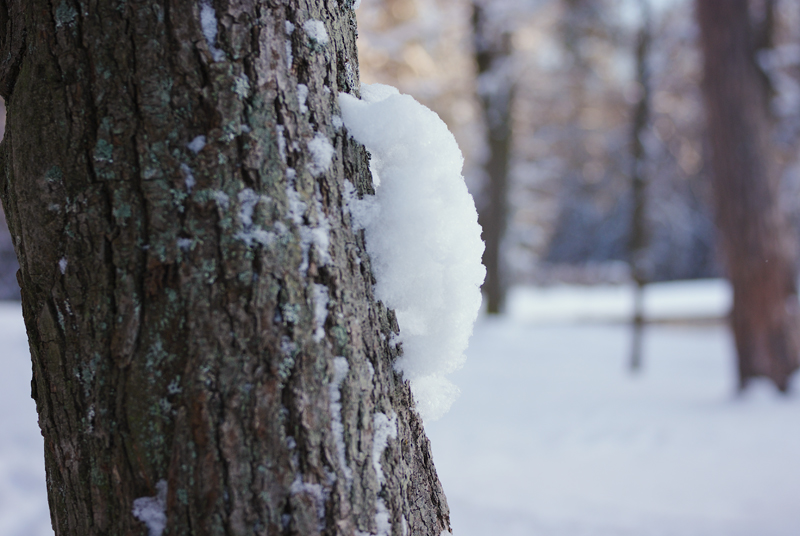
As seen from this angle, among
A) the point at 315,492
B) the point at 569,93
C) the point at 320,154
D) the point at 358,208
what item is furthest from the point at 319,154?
the point at 569,93

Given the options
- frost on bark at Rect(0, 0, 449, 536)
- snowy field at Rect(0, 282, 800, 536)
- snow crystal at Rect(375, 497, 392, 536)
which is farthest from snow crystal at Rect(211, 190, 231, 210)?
snowy field at Rect(0, 282, 800, 536)

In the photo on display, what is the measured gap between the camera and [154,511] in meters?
0.86

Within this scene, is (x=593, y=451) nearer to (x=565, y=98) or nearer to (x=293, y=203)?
(x=293, y=203)

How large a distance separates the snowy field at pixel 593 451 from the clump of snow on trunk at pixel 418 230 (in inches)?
76.7

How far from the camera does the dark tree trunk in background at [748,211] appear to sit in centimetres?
477

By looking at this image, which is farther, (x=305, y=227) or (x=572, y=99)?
(x=572, y=99)

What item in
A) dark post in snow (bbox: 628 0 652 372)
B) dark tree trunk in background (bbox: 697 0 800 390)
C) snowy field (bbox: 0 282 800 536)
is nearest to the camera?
snowy field (bbox: 0 282 800 536)

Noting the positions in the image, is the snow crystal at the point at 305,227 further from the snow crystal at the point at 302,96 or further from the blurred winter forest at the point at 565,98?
the blurred winter forest at the point at 565,98

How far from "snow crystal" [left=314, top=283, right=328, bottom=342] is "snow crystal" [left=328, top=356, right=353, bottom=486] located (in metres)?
0.05

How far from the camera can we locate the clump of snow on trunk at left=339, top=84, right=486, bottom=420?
1.02 m

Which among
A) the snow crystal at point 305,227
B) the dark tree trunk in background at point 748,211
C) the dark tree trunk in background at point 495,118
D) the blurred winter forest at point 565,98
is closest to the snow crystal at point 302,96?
the snow crystal at point 305,227

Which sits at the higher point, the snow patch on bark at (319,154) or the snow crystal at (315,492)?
the snow patch on bark at (319,154)

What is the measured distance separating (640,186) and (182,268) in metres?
Answer: 6.68

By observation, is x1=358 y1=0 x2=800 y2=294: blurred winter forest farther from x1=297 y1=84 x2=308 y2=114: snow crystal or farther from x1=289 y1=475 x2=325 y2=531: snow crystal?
x1=289 y1=475 x2=325 y2=531: snow crystal
